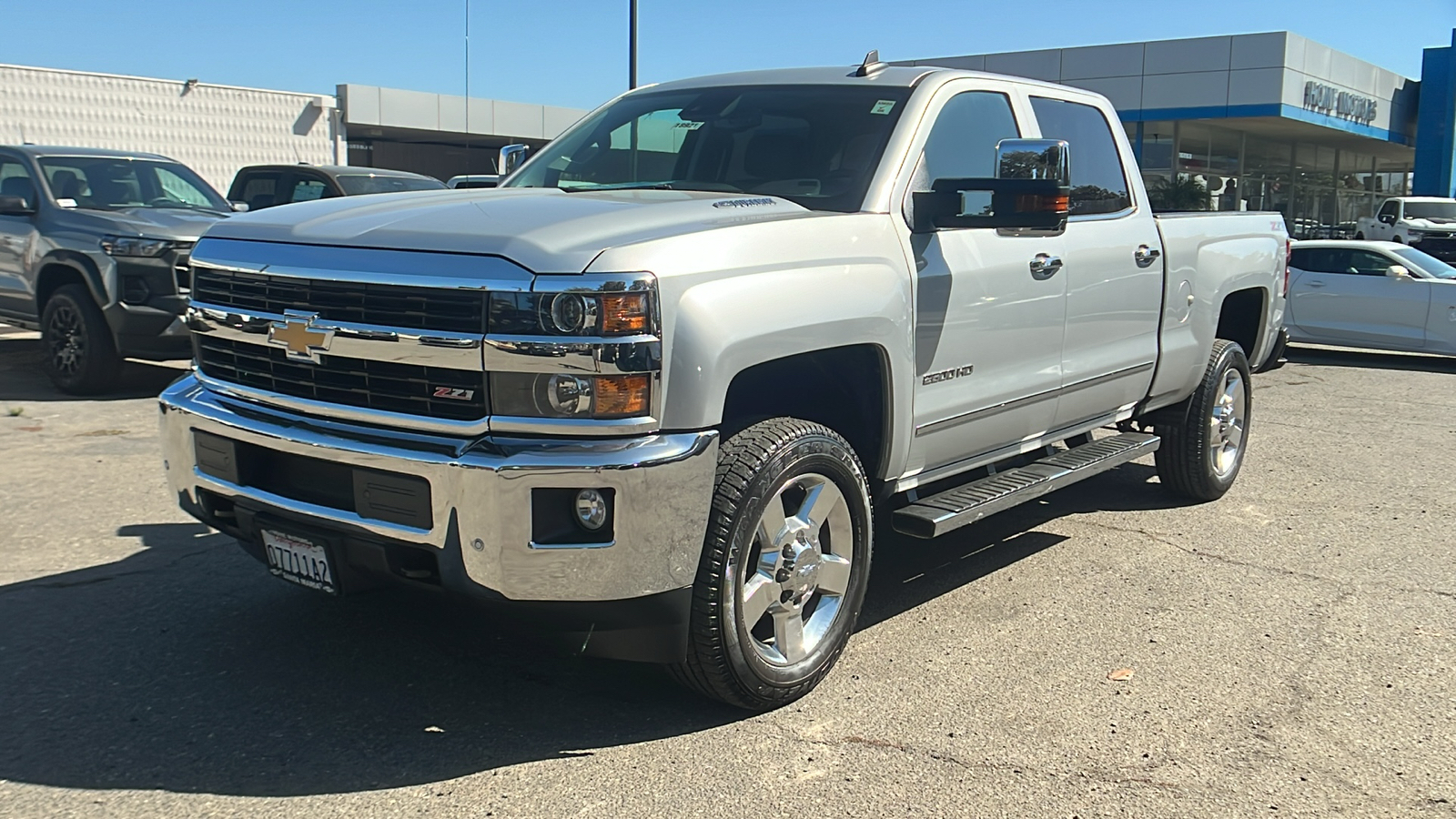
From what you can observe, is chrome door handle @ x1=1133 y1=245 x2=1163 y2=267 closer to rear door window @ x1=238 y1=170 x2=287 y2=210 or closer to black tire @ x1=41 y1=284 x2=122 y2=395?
black tire @ x1=41 y1=284 x2=122 y2=395

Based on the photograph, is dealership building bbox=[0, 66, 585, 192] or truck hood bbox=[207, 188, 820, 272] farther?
dealership building bbox=[0, 66, 585, 192]

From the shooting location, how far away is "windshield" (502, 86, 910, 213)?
14.6 feet

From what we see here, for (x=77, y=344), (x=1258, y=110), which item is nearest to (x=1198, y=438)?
(x=77, y=344)

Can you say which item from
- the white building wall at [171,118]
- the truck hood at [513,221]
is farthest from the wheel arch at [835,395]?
the white building wall at [171,118]

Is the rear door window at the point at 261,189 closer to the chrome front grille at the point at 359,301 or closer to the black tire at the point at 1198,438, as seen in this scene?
the black tire at the point at 1198,438

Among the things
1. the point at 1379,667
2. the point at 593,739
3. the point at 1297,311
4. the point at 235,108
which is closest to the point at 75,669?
the point at 593,739

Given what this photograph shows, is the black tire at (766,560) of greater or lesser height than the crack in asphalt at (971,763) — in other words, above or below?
above

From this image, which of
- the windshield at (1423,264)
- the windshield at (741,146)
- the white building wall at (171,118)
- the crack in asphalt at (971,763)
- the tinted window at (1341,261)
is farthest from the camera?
the white building wall at (171,118)

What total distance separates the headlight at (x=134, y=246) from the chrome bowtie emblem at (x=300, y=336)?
6158 mm

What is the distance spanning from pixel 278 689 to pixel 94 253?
644 cm

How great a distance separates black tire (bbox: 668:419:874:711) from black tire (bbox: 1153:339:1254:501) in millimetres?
A: 3178

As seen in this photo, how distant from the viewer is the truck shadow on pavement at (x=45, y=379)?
30.8 ft

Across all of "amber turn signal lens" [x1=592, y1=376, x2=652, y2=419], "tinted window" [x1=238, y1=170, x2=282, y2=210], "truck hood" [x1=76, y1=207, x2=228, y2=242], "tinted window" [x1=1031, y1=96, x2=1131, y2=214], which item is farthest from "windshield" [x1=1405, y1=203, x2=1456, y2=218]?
"amber turn signal lens" [x1=592, y1=376, x2=652, y2=419]

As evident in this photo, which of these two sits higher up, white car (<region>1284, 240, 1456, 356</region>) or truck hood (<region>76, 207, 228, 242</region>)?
truck hood (<region>76, 207, 228, 242</region>)
